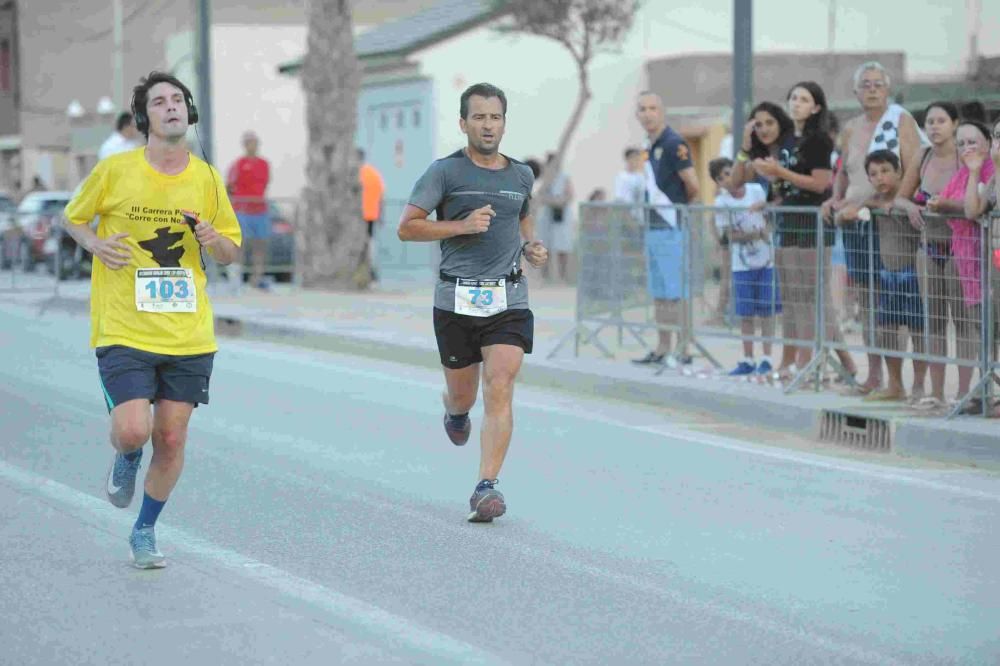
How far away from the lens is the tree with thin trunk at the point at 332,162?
25.3m

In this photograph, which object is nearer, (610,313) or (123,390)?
(123,390)

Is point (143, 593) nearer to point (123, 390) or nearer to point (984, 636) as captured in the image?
point (123, 390)

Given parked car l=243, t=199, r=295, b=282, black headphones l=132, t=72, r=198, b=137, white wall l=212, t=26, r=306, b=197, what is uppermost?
white wall l=212, t=26, r=306, b=197

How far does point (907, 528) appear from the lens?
28.4ft

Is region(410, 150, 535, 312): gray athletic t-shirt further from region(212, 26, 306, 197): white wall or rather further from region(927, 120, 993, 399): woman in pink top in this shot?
region(212, 26, 306, 197): white wall

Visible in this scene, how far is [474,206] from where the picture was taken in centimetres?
880

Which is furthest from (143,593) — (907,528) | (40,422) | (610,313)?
(610,313)

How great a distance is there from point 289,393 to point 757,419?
3.53m

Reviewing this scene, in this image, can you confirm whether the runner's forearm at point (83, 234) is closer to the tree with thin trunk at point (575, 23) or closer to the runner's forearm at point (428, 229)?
the runner's forearm at point (428, 229)

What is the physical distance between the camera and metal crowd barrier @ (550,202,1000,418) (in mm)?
11305

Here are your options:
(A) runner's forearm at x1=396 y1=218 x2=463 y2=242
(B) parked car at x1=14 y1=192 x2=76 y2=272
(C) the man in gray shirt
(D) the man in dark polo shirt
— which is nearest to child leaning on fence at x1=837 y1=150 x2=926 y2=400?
(D) the man in dark polo shirt

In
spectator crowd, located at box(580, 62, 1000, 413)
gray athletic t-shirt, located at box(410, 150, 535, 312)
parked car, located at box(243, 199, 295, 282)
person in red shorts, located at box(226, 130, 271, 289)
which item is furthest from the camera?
parked car, located at box(243, 199, 295, 282)

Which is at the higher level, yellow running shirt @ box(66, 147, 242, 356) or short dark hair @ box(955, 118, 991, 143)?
short dark hair @ box(955, 118, 991, 143)

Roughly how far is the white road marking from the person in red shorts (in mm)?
14411
